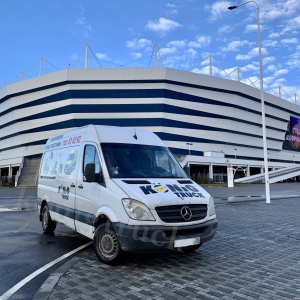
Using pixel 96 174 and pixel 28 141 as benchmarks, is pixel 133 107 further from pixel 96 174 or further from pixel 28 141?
pixel 96 174

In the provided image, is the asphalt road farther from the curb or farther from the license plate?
the license plate

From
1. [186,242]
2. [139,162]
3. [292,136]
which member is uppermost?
[292,136]

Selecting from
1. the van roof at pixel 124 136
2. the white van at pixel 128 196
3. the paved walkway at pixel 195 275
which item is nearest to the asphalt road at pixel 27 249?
the paved walkway at pixel 195 275

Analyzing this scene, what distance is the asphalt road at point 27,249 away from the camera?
15.0 ft

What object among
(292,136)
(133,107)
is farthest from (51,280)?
(292,136)

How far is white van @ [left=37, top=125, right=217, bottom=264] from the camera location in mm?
4801

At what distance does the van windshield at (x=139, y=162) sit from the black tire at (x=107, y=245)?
0.90m

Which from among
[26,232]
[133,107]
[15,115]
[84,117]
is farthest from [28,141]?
[26,232]

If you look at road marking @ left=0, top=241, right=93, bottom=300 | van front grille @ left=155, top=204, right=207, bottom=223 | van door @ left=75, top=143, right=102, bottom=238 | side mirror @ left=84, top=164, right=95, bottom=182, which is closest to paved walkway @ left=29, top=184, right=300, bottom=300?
road marking @ left=0, top=241, right=93, bottom=300

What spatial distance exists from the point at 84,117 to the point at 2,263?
199 ft

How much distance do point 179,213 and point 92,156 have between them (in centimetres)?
206

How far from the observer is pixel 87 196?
229 inches

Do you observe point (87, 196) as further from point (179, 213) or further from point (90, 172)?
point (179, 213)

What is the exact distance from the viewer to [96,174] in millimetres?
5520
